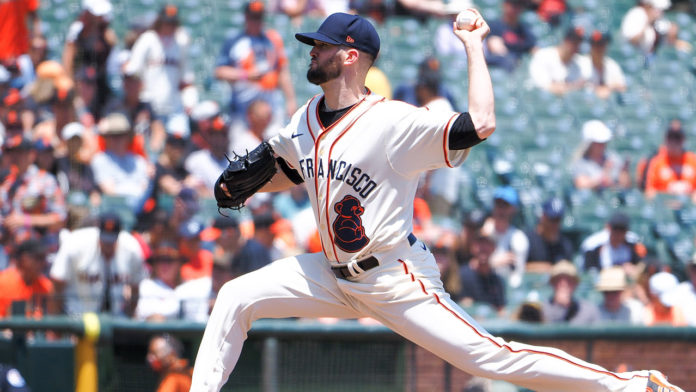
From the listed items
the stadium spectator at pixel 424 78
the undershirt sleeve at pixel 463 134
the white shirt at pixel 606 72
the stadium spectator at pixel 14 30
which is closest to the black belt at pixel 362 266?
the undershirt sleeve at pixel 463 134

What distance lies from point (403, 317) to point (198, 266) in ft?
10.4

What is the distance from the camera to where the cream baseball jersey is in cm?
357

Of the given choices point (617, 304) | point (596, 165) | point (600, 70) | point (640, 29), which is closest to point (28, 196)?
point (617, 304)

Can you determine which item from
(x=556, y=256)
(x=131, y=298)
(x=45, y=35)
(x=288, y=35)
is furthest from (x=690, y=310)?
(x=45, y=35)

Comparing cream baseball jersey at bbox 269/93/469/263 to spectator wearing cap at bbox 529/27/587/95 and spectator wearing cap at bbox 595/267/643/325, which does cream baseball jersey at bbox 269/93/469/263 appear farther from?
spectator wearing cap at bbox 529/27/587/95

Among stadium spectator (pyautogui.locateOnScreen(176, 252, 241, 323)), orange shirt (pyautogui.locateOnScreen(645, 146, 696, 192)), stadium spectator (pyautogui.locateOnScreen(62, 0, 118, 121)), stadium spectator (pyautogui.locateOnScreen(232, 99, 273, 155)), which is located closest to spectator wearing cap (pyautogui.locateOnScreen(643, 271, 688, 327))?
orange shirt (pyautogui.locateOnScreen(645, 146, 696, 192))

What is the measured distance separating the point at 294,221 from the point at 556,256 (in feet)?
6.11

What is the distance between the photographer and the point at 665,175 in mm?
8703

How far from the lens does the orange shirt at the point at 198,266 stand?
6535 millimetres

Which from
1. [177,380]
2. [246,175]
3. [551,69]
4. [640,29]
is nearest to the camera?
[246,175]

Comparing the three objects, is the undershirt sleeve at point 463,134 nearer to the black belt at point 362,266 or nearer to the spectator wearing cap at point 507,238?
the black belt at point 362,266

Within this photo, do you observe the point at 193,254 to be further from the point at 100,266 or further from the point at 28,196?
the point at 28,196

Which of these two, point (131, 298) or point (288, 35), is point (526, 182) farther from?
point (131, 298)

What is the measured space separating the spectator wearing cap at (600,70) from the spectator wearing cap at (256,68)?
305cm
